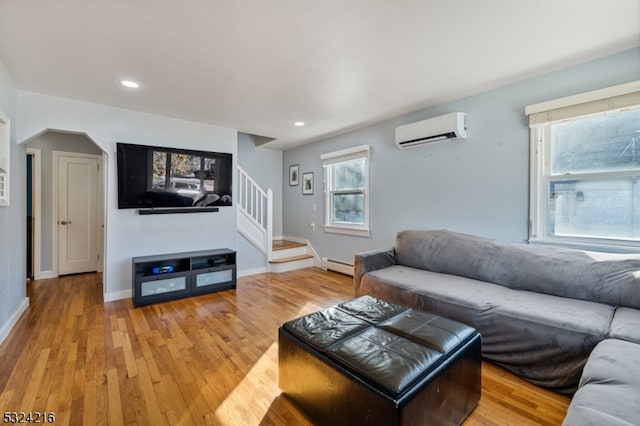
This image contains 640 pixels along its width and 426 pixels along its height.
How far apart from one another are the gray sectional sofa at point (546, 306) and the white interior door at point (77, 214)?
4702 millimetres

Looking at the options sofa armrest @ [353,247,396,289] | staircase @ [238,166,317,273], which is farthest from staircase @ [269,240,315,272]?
sofa armrest @ [353,247,396,289]

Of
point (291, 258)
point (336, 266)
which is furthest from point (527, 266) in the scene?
point (291, 258)

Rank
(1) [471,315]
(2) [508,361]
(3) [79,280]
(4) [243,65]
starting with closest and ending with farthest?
(2) [508,361], (1) [471,315], (4) [243,65], (3) [79,280]

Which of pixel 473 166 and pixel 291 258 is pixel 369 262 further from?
pixel 291 258

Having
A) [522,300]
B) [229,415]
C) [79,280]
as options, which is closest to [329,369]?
[229,415]

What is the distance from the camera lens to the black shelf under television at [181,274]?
131 inches

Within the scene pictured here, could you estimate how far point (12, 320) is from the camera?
8.79ft

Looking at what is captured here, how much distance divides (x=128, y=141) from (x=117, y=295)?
1.92 m

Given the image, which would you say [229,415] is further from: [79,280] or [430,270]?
[79,280]

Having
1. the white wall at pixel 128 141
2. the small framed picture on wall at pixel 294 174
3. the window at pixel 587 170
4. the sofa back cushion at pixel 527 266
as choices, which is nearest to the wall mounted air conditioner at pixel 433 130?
the window at pixel 587 170

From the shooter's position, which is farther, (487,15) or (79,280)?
(79,280)

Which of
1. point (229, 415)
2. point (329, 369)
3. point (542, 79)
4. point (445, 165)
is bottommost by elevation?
point (229, 415)

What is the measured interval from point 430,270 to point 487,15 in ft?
7.45

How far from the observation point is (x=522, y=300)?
2.15 meters
